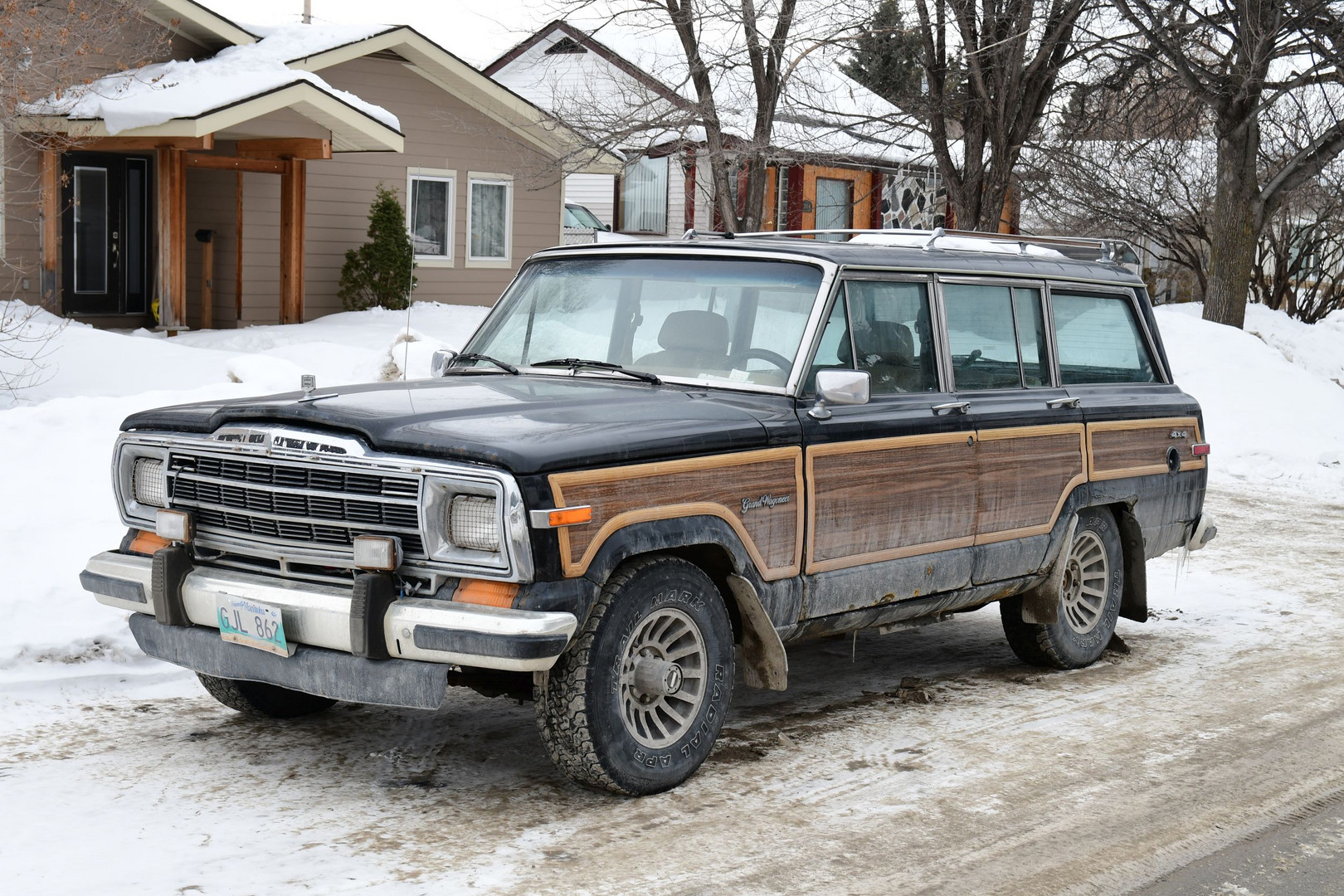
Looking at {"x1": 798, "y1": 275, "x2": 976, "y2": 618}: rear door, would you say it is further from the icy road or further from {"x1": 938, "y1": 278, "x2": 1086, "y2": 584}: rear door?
the icy road

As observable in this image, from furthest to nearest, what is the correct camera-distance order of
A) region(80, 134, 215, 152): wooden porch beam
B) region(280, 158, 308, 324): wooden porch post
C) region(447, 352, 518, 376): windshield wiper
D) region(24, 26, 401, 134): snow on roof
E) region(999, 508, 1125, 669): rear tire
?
region(280, 158, 308, 324): wooden porch post < region(80, 134, 215, 152): wooden porch beam < region(24, 26, 401, 134): snow on roof < region(999, 508, 1125, 669): rear tire < region(447, 352, 518, 376): windshield wiper

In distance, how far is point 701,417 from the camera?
5.42 metres

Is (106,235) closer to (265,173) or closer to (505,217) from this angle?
(265,173)

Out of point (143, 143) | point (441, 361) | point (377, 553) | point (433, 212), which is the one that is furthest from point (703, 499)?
point (433, 212)

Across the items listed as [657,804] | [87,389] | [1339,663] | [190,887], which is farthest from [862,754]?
[87,389]

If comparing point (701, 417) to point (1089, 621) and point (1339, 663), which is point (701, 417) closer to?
point (1089, 621)

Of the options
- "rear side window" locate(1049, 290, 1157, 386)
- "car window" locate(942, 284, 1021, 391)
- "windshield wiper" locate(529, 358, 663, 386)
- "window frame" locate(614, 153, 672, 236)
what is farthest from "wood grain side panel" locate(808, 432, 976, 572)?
Answer: "window frame" locate(614, 153, 672, 236)

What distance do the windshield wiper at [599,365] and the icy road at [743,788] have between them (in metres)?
1.50

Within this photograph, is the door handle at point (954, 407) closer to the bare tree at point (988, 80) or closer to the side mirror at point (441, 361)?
the side mirror at point (441, 361)

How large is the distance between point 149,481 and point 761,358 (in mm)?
2420

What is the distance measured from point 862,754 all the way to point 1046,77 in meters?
18.3

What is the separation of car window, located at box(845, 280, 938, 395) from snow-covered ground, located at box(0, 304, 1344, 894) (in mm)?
1480

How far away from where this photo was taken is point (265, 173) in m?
22.8

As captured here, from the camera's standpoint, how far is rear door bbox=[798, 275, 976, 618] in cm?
586
